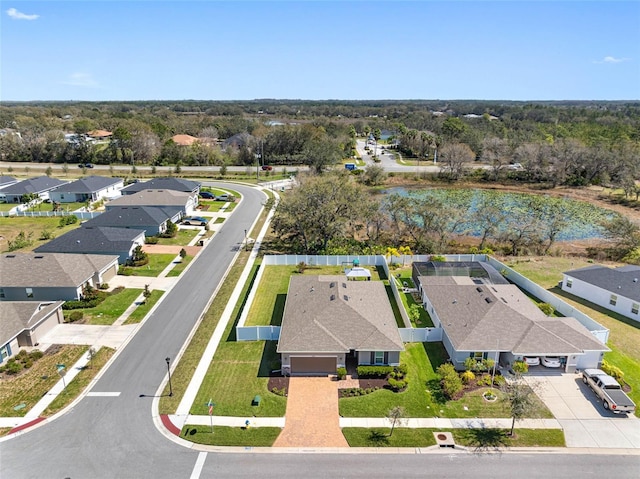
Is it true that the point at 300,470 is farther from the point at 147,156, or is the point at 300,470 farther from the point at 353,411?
the point at 147,156

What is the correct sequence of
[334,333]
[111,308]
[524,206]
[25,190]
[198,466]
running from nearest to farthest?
[198,466], [334,333], [111,308], [25,190], [524,206]

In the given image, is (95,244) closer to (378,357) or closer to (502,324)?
(378,357)

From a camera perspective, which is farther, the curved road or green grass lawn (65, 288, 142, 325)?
green grass lawn (65, 288, 142, 325)

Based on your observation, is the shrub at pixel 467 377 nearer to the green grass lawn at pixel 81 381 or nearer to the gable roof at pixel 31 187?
the green grass lawn at pixel 81 381

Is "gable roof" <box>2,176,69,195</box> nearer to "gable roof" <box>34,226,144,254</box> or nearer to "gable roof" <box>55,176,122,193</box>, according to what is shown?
"gable roof" <box>55,176,122,193</box>

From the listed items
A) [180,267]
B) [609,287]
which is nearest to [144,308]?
[180,267]

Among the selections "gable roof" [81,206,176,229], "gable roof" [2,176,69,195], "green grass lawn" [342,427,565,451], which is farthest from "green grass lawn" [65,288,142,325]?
"gable roof" [2,176,69,195]

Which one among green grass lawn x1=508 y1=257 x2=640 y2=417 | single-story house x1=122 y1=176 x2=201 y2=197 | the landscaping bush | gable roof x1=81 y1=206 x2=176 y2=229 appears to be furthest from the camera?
single-story house x1=122 y1=176 x2=201 y2=197
